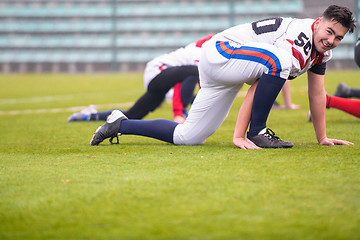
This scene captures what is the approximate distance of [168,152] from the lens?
2.79m

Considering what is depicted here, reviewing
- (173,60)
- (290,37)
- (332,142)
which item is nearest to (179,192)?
(290,37)

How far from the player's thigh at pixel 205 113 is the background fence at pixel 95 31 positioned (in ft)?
51.6

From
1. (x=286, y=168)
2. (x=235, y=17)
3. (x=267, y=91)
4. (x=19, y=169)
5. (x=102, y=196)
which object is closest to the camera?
(x=102, y=196)

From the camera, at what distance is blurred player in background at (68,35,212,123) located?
4.12 m

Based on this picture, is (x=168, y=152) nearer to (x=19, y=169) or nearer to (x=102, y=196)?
(x=19, y=169)

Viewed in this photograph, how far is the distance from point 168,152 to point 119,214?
1.16 meters

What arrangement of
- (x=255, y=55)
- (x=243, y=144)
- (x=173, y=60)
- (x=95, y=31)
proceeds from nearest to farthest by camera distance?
(x=255, y=55) → (x=243, y=144) → (x=173, y=60) → (x=95, y=31)

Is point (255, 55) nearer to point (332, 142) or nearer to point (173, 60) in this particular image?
point (332, 142)

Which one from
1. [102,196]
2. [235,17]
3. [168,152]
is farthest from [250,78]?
[235,17]

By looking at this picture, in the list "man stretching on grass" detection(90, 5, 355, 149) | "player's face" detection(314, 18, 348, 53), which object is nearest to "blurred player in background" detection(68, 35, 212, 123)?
"man stretching on grass" detection(90, 5, 355, 149)

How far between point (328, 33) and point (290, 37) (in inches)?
7.8

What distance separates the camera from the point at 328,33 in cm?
265

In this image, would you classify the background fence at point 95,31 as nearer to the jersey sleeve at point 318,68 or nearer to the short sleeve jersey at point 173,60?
the short sleeve jersey at point 173,60

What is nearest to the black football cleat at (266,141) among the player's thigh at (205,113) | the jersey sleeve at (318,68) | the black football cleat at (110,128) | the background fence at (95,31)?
the player's thigh at (205,113)
